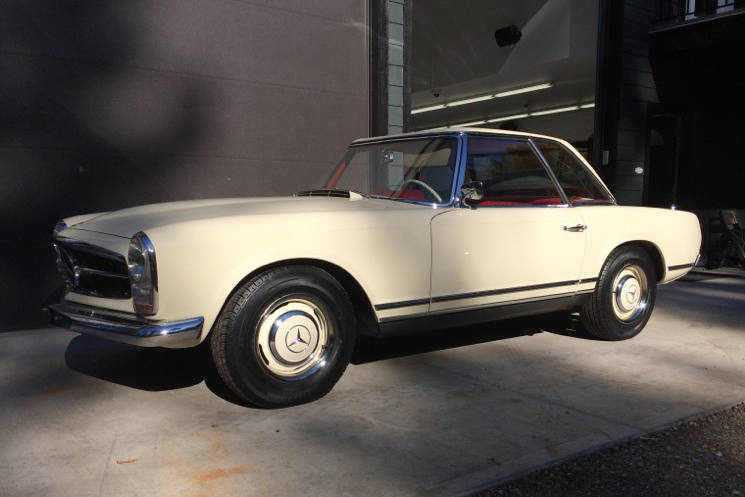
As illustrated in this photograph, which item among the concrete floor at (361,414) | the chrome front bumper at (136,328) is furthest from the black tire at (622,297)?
the chrome front bumper at (136,328)

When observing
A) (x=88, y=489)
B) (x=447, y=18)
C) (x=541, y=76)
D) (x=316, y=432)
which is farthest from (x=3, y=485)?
(x=541, y=76)

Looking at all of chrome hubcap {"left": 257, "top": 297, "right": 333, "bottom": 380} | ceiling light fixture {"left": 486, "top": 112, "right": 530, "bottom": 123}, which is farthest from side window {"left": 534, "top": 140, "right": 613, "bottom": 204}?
ceiling light fixture {"left": 486, "top": 112, "right": 530, "bottom": 123}

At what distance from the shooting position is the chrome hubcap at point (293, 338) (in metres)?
3.19

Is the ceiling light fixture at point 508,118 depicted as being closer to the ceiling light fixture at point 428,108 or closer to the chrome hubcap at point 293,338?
the ceiling light fixture at point 428,108

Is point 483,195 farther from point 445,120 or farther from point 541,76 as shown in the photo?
point 445,120

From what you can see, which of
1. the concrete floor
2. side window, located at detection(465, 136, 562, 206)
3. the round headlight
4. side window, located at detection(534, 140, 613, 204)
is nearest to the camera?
the concrete floor

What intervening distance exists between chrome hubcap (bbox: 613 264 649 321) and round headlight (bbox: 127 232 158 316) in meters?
3.35

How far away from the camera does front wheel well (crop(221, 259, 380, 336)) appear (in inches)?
128

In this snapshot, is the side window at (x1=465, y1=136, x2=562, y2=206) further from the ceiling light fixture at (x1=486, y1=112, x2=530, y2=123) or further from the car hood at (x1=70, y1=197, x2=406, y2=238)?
the ceiling light fixture at (x1=486, y1=112, x2=530, y2=123)

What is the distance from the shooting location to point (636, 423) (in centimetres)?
306

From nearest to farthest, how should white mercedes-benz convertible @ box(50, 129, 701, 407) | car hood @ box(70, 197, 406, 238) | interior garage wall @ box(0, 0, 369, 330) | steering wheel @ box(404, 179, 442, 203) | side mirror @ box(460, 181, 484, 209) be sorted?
white mercedes-benz convertible @ box(50, 129, 701, 407) < car hood @ box(70, 197, 406, 238) < side mirror @ box(460, 181, 484, 209) < steering wheel @ box(404, 179, 442, 203) < interior garage wall @ box(0, 0, 369, 330)

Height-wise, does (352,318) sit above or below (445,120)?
below

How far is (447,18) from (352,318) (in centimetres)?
931

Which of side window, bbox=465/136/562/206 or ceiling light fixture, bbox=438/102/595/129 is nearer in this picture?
side window, bbox=465/136/562/206
